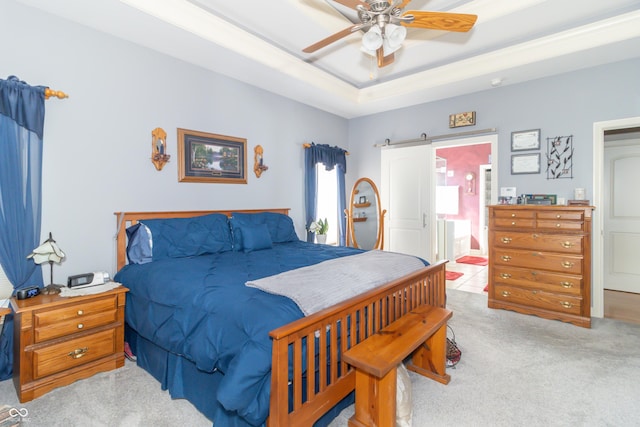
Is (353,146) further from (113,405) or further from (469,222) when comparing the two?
(113,405)

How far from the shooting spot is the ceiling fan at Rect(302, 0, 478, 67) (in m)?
2.07

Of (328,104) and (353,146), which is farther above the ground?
(328,104)

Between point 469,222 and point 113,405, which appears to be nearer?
point 113,405

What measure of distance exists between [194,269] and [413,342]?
62.8 inches

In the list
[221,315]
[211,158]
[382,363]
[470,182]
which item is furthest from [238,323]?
[470,182]

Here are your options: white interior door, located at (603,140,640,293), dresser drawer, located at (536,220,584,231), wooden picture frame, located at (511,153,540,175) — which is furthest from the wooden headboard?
white interior door, located at (603,140,640,293)

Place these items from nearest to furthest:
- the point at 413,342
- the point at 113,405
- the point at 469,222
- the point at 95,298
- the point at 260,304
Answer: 1. the point at 260,304
2. the point at 413,342
3. the point at 113,405
4. the point at 95,298
5. the point at 469,222

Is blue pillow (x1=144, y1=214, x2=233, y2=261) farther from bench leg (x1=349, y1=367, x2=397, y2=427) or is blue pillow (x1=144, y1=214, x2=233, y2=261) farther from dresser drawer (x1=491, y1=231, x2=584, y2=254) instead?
dresser drawer (x1=491, y1=231, x2=584, y2=254)

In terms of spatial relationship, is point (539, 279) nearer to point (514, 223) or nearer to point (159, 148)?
point (514, 223)

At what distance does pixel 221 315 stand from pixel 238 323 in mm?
154

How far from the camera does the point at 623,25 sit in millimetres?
2799

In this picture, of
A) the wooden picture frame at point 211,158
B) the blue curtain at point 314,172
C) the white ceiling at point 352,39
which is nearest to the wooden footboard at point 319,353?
the wooden picture frame at point 211,158

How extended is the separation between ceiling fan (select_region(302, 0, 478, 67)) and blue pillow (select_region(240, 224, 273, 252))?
190cm

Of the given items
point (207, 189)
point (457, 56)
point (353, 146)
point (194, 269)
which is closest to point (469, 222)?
point (353, 146)
